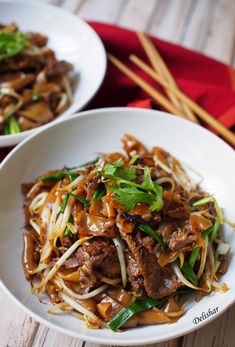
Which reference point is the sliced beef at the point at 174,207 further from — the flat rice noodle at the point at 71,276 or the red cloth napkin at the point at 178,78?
the red cloth napkin at the point at 178,78

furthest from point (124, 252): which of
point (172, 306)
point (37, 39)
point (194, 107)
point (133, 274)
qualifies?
point (37, 39)

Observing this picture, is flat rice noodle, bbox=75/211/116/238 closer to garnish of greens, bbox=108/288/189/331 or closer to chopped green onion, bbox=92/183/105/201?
chopped green onion, bbox=92/183/105/201

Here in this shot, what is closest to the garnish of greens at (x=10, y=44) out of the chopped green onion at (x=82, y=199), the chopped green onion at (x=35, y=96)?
the chopped green onion at (x=35, y=96)

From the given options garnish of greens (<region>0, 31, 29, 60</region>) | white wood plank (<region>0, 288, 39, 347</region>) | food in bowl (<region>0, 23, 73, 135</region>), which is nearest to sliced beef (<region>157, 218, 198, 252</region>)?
white wood plank (<region>0, 288, 39, 347</region>)

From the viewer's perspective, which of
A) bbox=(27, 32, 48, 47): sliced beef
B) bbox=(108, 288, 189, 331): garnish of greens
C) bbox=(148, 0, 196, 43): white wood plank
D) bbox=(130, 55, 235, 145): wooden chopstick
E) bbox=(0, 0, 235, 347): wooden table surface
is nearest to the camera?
bbox=(108, 288, 189, 331): garnish of greens

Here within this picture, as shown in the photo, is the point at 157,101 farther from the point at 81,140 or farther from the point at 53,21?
the point at 53,21

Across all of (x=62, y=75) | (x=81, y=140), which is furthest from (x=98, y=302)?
(x=62, y=75)
